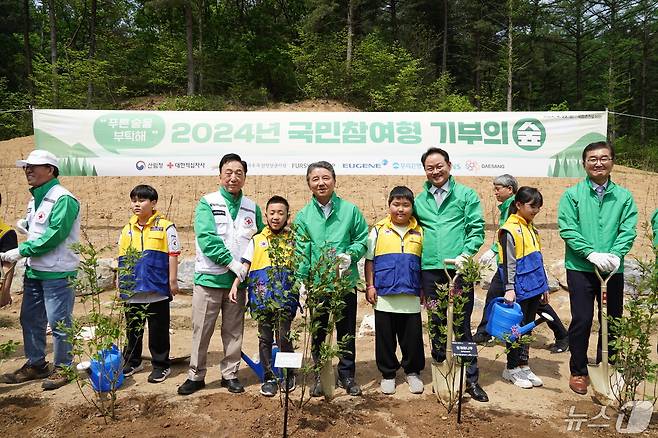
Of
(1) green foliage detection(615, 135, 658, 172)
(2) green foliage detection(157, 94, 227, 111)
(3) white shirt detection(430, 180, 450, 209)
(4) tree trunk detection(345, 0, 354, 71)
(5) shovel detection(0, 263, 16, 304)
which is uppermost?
(4) tree trunk detection(345, 0, 354, 71)

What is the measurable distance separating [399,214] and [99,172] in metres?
5.85

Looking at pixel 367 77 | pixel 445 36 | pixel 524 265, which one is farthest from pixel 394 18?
pixel 524 265

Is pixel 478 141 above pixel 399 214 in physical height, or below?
above

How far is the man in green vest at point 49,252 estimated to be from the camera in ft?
10.5

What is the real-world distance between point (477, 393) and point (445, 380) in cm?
30

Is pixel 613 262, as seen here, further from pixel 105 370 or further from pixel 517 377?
pixel 105 370

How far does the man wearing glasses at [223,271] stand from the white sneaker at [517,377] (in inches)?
82.4

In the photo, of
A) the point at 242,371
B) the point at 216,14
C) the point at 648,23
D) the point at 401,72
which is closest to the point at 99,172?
the point at 242,371

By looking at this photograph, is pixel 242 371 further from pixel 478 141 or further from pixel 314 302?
pixel 478 141

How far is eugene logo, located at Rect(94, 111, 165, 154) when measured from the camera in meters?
7.12

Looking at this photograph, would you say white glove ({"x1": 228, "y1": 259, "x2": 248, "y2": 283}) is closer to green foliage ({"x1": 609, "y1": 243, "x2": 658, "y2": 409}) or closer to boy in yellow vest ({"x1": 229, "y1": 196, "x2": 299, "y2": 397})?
boy in yellow vest ({"x1": 229, "y1": 196, "x2": 299, "y2": 397})

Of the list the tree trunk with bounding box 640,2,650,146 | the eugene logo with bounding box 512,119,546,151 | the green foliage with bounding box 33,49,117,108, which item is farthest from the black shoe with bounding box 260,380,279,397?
the tree trunk with bounding box 640,2,650,146

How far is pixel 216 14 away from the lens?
85.0 feet

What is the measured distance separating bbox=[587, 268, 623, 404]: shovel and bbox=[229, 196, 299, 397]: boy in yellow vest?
2.04 metres
